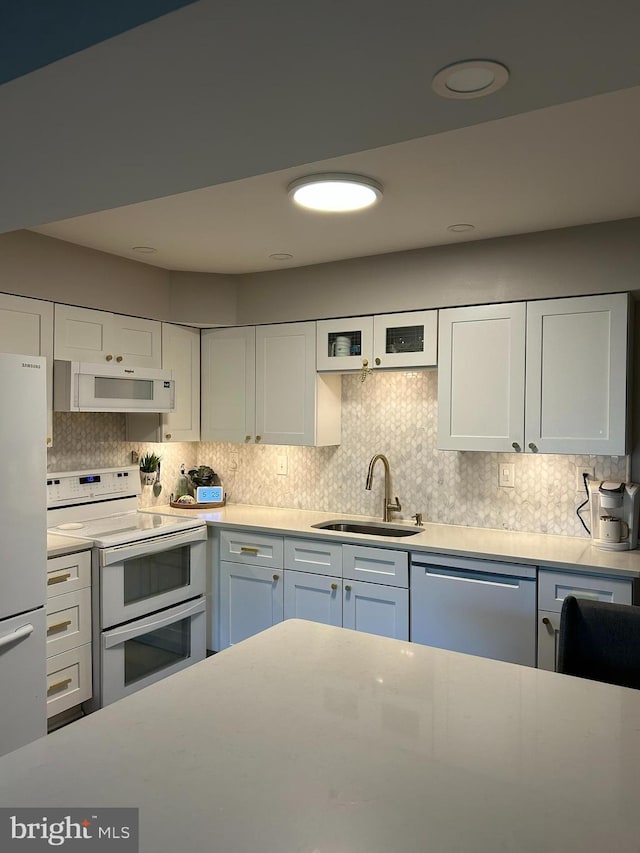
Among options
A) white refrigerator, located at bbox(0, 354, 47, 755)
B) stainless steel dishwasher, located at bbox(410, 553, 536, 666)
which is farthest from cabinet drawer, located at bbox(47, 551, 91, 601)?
stainless steel dishwasher, located at bbox(410, 553, 536, 666)

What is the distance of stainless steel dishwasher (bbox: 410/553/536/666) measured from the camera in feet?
9.22

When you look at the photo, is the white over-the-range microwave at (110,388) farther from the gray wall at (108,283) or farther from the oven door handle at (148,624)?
the oven door handle at (148,624)

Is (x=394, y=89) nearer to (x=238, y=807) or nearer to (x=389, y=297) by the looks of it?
(x=238, y=807)

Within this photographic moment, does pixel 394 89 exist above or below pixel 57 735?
above

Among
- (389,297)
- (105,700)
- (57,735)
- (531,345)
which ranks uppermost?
(389,297)

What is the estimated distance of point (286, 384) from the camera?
3770mm

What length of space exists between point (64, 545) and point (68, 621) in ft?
1.14

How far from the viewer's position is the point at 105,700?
9.94 ft

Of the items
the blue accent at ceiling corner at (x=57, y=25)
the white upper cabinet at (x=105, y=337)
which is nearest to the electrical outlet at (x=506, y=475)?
the white upper cabinet at (x=105, y=337)

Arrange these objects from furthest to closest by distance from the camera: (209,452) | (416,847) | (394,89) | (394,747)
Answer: (209,452) → (394,747) → (394,89) → (416,847)

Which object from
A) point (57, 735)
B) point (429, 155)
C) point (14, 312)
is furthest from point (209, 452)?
point (57, 735)

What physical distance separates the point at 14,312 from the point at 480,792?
9.20ft

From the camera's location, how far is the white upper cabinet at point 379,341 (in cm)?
330

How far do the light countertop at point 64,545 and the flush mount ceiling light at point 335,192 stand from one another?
1847 mm
